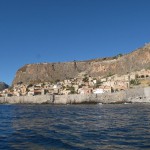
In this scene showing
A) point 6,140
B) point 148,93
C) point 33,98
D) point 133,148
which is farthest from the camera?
point 33,98

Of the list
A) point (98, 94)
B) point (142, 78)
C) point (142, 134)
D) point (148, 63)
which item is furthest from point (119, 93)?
point (142, 134)

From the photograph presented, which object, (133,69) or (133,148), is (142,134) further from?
(133,69)

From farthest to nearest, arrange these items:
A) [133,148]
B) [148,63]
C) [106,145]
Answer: [148,63], [106,145], [133,148]

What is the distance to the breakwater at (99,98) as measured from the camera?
386 ft

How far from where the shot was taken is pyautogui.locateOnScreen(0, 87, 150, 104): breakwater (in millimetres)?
117800

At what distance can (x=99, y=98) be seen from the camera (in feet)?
433

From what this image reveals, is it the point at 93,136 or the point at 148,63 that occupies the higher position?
the point at 148,63

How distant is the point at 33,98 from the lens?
16175 cm

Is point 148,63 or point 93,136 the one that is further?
point 148,63

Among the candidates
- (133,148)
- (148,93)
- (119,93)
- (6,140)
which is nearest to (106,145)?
(133,148)

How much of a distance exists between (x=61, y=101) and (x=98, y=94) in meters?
18.6

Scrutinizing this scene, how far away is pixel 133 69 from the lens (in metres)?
195

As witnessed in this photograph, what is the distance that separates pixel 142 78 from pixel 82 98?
3905 centimetres

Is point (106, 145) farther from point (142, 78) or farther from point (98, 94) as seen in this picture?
point (142, 78)
